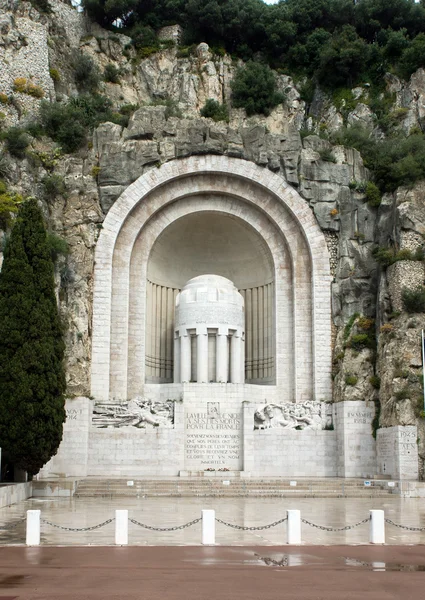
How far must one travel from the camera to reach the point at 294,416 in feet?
105

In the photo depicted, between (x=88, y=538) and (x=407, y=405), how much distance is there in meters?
17.6

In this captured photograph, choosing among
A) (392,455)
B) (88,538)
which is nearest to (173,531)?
(88,538)

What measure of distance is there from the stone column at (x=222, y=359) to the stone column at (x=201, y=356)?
1.63ft

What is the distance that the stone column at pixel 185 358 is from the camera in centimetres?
3327

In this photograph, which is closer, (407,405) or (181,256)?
(407,405)

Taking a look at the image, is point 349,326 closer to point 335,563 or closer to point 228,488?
point 228,488

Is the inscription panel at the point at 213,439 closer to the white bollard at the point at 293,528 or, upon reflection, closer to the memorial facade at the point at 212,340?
the memorial facade at the point at 212,340

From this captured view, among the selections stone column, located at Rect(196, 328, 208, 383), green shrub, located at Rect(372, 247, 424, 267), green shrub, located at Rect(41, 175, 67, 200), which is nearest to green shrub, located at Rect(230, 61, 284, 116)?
green shrub, located at Rect(41, 175, 67, 200)

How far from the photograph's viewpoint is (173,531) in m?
15.5

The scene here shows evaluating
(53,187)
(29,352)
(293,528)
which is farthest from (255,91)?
(293,528)

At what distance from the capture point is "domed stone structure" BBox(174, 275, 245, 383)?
33344 mm

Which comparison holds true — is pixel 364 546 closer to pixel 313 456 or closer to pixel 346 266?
pixel 313 456

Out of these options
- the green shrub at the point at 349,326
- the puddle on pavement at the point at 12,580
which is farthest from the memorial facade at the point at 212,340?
the puddle on pavement at the point at 12,580

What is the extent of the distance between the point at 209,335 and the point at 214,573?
75.7 ft
